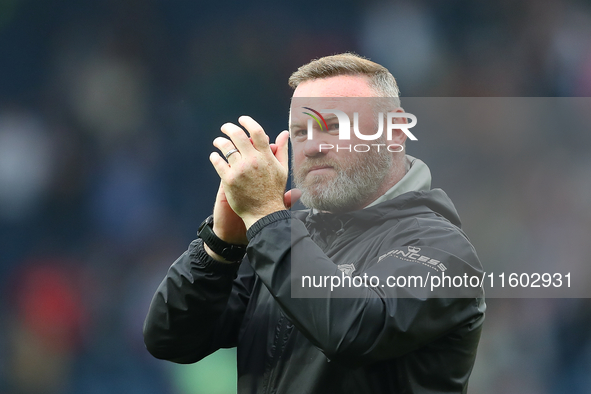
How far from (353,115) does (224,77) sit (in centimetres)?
292

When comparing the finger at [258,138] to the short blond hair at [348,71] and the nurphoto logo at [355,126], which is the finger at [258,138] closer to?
the nurphoto logo at [355,126]

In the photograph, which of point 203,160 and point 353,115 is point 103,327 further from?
point 353,115

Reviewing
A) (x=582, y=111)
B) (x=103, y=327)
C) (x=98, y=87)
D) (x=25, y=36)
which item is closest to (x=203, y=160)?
(x=98, y=87)

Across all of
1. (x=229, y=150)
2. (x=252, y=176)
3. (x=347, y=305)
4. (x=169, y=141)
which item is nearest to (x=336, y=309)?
(x=347, y=305)

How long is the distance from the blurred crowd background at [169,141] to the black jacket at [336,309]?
2208mm

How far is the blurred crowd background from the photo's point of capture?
3750 mm

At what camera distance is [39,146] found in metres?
Result: 4.29

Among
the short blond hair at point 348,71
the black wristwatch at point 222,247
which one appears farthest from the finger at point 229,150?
the short blond hair at point 348,71

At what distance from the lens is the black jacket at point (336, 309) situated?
3.95 ft

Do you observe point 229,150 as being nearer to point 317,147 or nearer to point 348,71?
point 317,147

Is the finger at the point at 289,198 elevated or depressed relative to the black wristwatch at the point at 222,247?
elevated

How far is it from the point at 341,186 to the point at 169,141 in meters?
2.92

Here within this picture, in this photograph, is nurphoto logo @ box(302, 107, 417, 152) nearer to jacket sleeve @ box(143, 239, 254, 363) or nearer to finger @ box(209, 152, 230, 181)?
finger @ box(209, 152, 230, 181)

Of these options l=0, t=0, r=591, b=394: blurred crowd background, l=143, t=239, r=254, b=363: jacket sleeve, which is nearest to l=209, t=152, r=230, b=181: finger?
l=143, t=239, r=254, b=363: jacket sleeve
